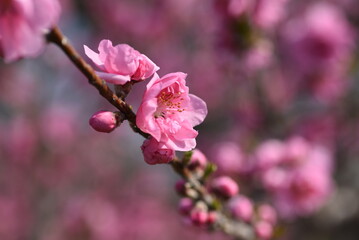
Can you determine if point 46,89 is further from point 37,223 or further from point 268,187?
point 268,187

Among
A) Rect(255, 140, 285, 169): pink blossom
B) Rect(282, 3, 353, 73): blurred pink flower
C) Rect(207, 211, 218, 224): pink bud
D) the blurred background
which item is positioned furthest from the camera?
Rect(282, 3, 353, 73): blurred pink flower

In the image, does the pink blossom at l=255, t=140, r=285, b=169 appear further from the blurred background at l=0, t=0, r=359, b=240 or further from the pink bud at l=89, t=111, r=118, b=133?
the pink bud at l=89, t=111, r=118, b=133

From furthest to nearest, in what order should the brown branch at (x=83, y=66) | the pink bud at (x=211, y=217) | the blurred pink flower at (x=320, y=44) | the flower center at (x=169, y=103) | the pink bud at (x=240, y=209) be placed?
the blurred pink flower at (x=320, y=44) < the pink bud at (x=240, y=209) < the pink bud at (x=211, y=217) < the flower center at (x=169, y=103) < the brown branch at (x=83, y=66)

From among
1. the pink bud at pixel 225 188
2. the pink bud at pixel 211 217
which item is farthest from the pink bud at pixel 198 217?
the pink bud at pixel 225 188

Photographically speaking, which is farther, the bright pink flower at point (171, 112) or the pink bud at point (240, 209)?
the pink bud at point (240, 209)

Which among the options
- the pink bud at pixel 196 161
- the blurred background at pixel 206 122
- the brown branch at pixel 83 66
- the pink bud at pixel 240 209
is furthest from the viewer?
the blurred background at pixel 206 122

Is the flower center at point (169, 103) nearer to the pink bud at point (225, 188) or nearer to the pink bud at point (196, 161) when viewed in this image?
the pink bud at point (196, 161)

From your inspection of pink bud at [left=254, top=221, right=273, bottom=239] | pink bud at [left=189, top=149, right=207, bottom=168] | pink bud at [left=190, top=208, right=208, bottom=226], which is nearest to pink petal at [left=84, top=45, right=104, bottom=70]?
pink bud at [left=189, top=149, right=207, bottom=168]

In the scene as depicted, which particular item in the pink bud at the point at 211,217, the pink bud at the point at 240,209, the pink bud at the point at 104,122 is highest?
the pink bud at the point at 240,209
